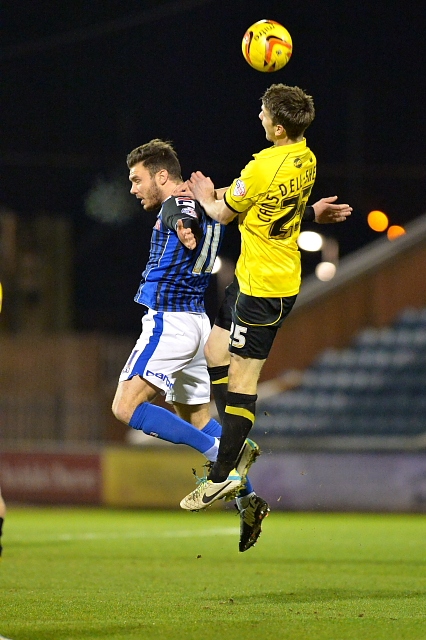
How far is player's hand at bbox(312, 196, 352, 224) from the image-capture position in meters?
7.12

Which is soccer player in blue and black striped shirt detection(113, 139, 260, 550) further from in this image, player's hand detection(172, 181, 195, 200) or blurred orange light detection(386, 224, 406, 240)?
blurred orange light detection(386, 224, 406, 240)

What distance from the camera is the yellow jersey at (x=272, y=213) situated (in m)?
6.48

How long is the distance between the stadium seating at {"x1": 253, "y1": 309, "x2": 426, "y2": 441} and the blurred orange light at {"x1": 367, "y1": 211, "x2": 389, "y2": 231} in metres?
2.48

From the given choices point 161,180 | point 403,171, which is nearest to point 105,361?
point 403,171

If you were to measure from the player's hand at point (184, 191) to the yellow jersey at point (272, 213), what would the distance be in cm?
44

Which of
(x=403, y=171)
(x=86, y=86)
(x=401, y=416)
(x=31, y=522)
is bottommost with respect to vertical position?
(x=31, y=522)

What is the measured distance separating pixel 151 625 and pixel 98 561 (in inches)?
143

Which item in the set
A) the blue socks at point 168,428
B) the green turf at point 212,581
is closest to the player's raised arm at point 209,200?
the blue socks at point 168,428

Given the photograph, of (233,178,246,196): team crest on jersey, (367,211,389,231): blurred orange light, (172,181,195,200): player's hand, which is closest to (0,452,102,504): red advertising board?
(367,211,389,231): blurred orange light

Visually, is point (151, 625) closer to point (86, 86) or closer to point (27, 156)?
point (86, 86)

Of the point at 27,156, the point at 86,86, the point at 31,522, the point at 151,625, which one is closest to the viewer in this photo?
the point at 151,625

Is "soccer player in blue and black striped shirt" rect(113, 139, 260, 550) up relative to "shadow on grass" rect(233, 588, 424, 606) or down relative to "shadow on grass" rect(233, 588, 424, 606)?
up

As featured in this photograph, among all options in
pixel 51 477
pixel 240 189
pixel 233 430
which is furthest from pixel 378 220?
pixel 240 189

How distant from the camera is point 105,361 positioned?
20578mm
